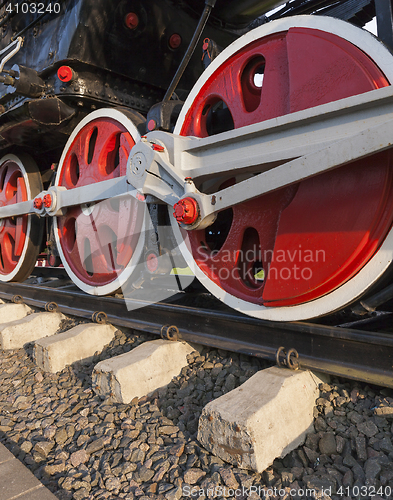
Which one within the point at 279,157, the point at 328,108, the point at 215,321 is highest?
the point at 328,108

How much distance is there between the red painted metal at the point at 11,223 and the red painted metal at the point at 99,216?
803mm

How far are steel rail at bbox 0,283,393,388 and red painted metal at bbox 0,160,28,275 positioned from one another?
4.98 ft

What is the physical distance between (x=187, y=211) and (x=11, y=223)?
2.89 meters

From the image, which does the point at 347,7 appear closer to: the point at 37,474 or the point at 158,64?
the point at 158,64

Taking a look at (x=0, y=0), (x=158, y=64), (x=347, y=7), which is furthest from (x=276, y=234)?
(x=0, y=0)

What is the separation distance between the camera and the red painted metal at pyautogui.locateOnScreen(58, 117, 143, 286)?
2.59m

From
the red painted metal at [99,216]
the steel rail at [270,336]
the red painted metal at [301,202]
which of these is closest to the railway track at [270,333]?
the steel rail at [270,336]

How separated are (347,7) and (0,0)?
9.82 feet

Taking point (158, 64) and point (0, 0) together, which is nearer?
point (158, 64)

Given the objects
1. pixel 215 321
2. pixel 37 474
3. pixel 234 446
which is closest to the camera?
pixel 234 446

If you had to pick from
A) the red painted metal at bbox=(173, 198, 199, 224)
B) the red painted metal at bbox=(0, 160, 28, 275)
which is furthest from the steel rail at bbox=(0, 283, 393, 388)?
the red painted metal at bbox=(0, 160, 28, 275)

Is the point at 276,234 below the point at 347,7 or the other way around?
below

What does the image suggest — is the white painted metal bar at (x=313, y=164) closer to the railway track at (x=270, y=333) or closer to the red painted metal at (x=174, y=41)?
the railway track at (x=270, y=333)

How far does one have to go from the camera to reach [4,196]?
409 centimetres
